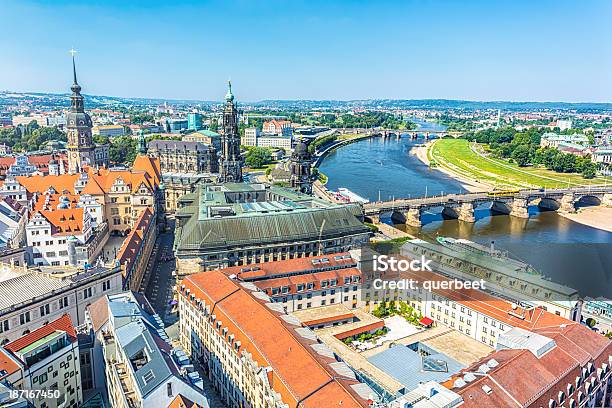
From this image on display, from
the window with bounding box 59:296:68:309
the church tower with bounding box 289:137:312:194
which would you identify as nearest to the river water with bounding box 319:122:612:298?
the church tower with bounding box 289:137:312:194

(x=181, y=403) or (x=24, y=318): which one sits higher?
(x=181, y=403)

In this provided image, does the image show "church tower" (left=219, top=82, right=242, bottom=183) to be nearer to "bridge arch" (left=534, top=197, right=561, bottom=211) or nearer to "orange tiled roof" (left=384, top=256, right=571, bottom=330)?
"orange tiled roof" (left=384, top=256, right=571, bottom=330)

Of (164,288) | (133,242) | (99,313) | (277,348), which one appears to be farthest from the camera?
(164,288)

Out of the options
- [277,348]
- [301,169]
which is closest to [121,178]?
[301,169]

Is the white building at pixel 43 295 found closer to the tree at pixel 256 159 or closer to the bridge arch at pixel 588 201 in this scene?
the bridge arch at pixel 588 201

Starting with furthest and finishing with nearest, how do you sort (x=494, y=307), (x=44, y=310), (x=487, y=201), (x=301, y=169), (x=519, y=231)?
(x=487, y=201) → (x=519, y=231) → (x=301, y=169) → (x=494, y=307) → (x=44, y=310)

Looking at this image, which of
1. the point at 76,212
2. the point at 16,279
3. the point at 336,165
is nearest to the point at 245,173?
the point at 336,165

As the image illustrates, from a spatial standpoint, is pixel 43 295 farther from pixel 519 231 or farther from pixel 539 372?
pixel 519 231
